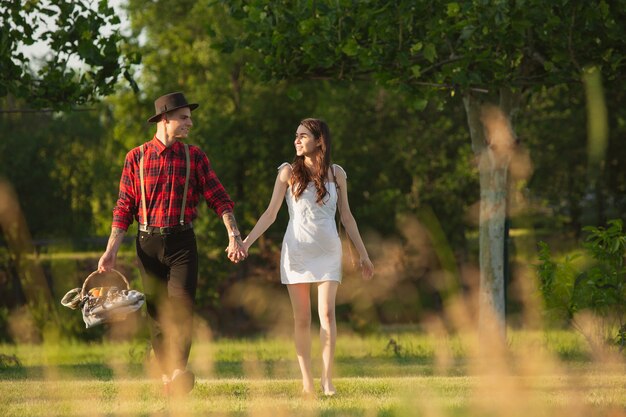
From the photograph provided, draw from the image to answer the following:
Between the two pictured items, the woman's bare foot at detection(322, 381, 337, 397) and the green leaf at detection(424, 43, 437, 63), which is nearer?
the woman's bare foot at detection(322, 381, 337, 397)

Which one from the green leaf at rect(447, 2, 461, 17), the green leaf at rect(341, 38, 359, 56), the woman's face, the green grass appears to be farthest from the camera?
the green leaf at rect(341, 38, 359, 56)

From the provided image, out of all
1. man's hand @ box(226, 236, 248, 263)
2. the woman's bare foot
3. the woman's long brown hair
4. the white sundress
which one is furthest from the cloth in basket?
the woman's bare foot

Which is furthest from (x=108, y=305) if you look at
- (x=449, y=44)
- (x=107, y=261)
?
(x=449, y=44)

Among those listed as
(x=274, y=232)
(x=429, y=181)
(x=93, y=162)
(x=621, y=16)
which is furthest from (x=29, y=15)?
(x=93, y=162)

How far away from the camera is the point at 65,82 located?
1205 centimetres

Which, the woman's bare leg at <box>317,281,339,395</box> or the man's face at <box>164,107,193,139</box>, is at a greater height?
the man's face at <box>164,107,193,139</box>

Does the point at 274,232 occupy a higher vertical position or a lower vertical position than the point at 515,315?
higher

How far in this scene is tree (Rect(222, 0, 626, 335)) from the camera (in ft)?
36.2

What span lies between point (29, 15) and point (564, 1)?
5713mm

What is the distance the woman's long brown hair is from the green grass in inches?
54.2

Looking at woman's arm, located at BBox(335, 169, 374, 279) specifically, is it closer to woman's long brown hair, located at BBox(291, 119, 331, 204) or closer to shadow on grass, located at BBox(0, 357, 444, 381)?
woman's long brown hair, located at BBox(291, 119, 331, 204)

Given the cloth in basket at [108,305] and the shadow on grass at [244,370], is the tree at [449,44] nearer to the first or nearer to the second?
the shadow on grass at [244,370]

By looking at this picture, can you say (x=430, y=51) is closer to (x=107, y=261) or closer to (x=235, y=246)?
(x=235, y=246)

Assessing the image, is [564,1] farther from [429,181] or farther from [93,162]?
[93,162]
